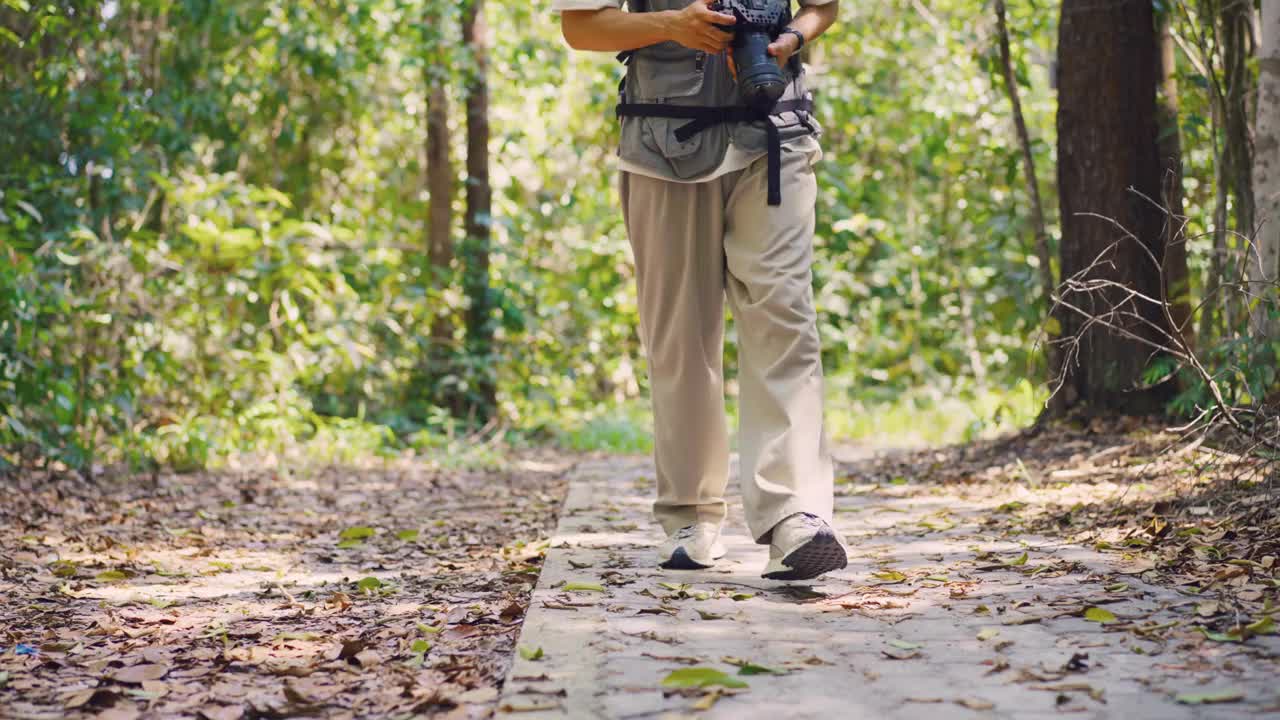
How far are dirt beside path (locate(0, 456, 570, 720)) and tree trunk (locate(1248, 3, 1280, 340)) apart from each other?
2511mm

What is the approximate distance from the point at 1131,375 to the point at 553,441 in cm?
471

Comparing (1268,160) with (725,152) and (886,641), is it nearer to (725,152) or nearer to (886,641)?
(725,152)

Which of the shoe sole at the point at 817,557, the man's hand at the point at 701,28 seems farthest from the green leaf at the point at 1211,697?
the man's hand at the point at 701,28

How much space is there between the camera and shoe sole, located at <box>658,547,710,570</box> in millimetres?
3342

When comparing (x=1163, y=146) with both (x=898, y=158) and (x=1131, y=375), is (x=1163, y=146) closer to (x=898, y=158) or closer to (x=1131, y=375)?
(x=1131, y=375)

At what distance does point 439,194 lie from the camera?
10.2 metres

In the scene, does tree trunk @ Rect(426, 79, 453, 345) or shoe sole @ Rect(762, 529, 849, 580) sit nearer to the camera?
shoe sole @ Rect(762, 529, 849, 580)

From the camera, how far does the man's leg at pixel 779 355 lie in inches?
117

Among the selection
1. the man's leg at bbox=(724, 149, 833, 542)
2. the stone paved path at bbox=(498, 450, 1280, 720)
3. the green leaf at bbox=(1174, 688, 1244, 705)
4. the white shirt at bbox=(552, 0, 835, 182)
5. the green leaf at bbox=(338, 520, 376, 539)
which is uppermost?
the white shirt at bbox=(552, 0, 835, 182)

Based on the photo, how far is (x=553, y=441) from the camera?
923cm

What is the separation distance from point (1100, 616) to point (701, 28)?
4.95 feet

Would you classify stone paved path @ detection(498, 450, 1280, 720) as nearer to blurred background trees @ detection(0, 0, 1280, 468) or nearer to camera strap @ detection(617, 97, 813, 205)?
camera strap @ detection(617, 97, 813, 205)

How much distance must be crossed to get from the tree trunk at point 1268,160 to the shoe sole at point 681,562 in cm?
203

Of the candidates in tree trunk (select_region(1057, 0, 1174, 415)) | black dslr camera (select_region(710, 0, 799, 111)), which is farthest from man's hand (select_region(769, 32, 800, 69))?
tree trunk (select_region(1057, 0, 1174, 415))
